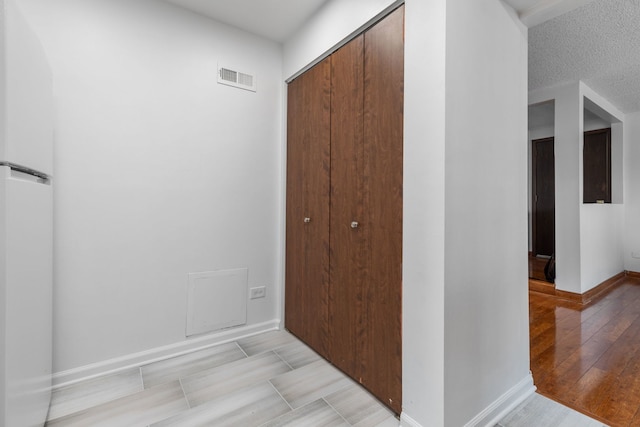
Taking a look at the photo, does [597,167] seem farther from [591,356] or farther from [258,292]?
[258,292]

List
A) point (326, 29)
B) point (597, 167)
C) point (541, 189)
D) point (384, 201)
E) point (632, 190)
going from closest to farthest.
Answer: point (384, 201) → point (326, 29) → point (597, 167) → point (632, 190) → point (541, 189)

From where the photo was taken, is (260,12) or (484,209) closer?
(484,209)

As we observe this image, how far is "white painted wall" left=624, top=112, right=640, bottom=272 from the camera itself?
4.38 m

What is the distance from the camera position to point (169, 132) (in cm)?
212

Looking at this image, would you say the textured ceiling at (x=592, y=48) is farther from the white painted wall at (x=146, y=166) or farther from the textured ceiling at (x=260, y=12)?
the white painted wall at (x=146, y=166)

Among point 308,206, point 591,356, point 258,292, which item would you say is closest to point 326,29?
point 308,206

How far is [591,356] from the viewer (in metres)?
2.16

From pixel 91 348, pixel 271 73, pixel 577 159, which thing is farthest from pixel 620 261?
pixel 91 348

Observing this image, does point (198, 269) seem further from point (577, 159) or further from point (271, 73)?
point (577, 159)

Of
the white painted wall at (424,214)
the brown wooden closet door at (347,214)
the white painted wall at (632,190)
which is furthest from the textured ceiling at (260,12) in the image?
the white painted wall at (632,190)

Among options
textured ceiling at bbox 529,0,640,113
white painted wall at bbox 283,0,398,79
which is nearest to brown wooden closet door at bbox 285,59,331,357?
white painted wall at bbox 283,0,398,79

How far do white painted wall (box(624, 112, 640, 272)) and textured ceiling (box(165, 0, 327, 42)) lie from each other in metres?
5.17

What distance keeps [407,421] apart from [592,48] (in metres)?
3.36

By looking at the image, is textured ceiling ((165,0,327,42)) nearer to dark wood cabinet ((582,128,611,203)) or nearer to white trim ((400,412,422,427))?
white trim ((400,412,422,427))
